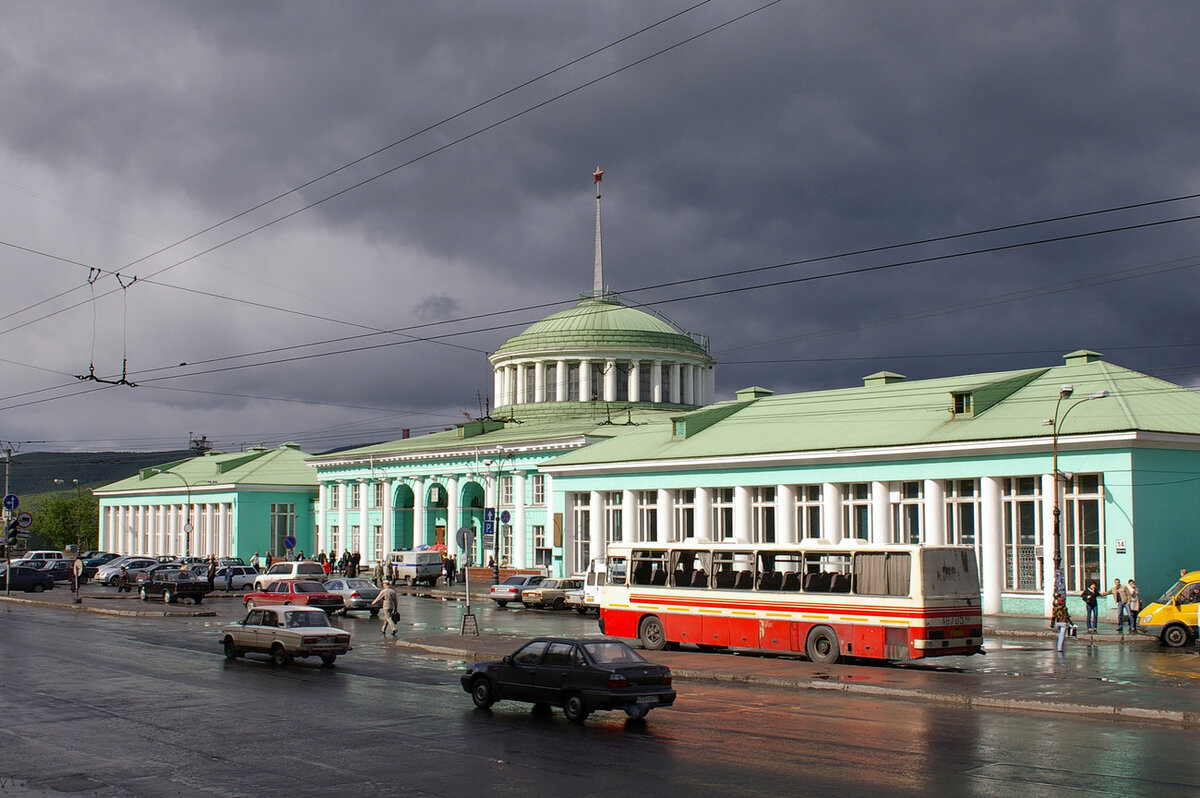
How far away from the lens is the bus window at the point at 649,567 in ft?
103

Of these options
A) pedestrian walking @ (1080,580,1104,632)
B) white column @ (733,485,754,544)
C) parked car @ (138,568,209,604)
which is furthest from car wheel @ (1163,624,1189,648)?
parked car @ (138,568,209,604)

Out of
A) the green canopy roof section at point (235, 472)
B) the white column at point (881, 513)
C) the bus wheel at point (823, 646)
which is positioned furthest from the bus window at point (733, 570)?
the green canopy roof section at point (235, 472)

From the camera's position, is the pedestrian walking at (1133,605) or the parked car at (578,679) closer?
the parked car at (578,679)

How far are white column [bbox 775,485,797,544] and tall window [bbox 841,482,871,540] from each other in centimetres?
267

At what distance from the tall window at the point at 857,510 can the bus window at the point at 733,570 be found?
18815 mm

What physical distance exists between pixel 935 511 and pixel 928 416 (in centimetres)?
520

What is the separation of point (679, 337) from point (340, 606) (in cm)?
5033

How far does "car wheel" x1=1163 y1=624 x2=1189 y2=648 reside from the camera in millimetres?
31016

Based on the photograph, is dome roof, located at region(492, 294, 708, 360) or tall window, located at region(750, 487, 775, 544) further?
dome roof, located at region(492, 294, 708, 360)

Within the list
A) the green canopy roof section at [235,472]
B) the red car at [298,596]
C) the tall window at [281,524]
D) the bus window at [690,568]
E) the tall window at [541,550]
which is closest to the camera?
the bus window at [690,568]

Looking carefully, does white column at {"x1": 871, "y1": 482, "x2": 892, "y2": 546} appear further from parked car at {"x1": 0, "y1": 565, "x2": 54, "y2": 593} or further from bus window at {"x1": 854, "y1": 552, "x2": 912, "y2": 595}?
parked car at {"x1": 0, "y1": 565, "x2": 54, "y2": 593}

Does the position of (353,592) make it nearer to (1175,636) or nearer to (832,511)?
(832,511)

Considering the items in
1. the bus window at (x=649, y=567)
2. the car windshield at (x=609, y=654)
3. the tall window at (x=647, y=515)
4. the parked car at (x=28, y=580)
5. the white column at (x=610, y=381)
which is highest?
the white column at (x=610, y=381)

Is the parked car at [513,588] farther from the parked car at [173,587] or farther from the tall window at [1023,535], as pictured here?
the tall window at [1023,535]
